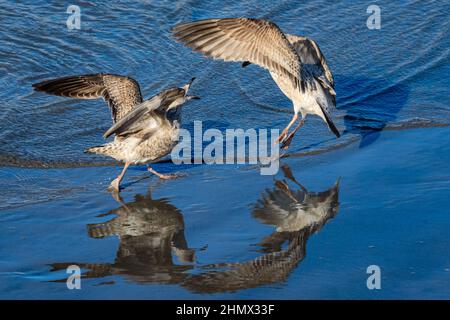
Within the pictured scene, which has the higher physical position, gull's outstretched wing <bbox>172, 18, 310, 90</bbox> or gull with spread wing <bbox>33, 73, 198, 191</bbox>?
gull's outstretched wing <bbox>172, 18, 310, 90</bbox>

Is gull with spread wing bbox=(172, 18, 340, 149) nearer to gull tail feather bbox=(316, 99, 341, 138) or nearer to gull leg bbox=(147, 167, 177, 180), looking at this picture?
gull tail feather bbox=(316, 99, 341, 138)

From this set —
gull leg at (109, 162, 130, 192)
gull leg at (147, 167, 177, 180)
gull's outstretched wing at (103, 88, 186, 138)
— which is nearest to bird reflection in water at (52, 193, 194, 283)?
gull leg at (109, 162, 130, 192)

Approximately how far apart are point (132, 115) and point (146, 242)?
1162 mm

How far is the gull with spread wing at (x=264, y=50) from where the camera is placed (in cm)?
760

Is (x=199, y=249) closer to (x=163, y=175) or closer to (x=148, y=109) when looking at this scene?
(x=148, y=109)

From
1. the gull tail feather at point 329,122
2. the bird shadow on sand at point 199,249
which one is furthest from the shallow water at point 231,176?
the gull tail feather at point 329,122

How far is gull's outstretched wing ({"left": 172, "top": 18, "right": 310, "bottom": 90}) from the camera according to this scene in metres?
A: 7.68

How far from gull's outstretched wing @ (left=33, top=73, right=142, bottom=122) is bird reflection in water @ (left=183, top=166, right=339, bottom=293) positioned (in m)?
1.56

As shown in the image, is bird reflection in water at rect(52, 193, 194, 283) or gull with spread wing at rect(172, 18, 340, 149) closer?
bird reflection in water at rect(52, 193, 194, 283)

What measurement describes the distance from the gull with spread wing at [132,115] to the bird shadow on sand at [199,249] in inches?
18.9

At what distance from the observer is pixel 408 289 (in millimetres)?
5258

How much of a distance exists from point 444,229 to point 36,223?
10.1 ft

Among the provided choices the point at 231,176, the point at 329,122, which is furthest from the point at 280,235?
the point at 329,122

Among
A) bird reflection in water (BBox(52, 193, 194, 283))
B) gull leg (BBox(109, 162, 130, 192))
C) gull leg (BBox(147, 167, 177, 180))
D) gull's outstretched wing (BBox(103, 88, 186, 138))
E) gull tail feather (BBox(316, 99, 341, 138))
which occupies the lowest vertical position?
bird reflection in water (BBox(52, 193, 194, 283))
